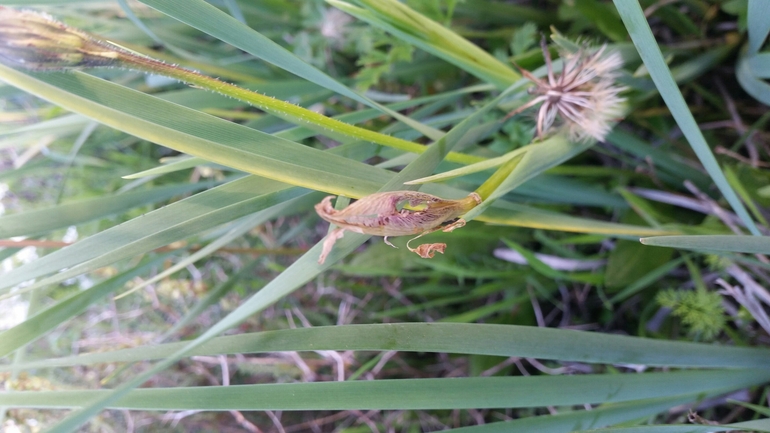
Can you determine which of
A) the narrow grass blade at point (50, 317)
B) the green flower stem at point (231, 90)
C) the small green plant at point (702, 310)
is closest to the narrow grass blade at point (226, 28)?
the green flower stem at point (231, 90)

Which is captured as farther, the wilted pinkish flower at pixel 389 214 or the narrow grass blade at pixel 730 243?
the narrow grass blade at pixel 730 243

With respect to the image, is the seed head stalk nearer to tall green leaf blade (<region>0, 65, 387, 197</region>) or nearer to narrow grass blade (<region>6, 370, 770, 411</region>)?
tall green leaf blade (<region>0, 65, 387, 197</region>)

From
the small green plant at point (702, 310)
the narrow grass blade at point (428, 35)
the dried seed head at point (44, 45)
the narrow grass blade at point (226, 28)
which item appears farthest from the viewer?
the small green plant at point (702, 310)

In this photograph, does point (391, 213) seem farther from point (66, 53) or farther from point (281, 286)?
point (66, 53)

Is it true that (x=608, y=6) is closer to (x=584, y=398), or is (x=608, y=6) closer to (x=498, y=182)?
(x=498, y=182)

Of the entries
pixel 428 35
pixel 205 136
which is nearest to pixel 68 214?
pixel 205 136

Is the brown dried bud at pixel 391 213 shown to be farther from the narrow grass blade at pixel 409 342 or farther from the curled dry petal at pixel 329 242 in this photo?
the narrow grass blade at pixel 409 342

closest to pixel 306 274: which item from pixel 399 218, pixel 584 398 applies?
pixel 399 218

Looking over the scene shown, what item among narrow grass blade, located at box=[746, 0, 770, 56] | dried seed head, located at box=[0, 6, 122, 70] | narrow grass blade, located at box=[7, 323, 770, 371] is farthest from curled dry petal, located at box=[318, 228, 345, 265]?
narrow grass blade, located at box=[746, 0, 770, 56]
